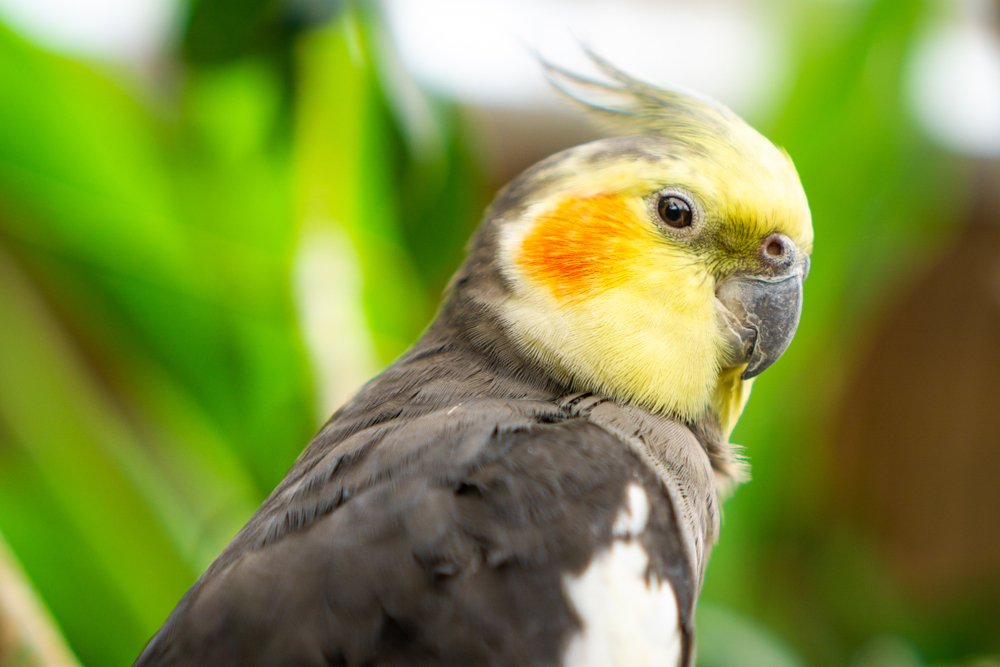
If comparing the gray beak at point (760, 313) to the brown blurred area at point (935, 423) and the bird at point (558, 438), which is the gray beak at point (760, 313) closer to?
the bird at point (558, 438)

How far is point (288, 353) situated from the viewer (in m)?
1.62

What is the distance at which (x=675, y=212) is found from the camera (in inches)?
33.3

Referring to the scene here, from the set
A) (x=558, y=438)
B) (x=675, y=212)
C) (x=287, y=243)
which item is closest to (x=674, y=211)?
(x=675, y=212)

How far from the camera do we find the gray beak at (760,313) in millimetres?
849

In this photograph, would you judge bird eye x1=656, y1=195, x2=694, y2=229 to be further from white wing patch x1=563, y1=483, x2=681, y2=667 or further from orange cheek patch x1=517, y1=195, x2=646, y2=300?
white wing patch x1=563, y1=483, x2=681, y2=667

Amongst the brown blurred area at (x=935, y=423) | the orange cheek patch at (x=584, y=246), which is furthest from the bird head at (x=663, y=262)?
the brown blurred area at (x=935, y=423)

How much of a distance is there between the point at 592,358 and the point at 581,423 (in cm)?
9

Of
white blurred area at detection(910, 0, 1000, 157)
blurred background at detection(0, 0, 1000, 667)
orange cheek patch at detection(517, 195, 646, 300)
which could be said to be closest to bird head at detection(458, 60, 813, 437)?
orange cheek patch at detection(517, 195, 646, 300)

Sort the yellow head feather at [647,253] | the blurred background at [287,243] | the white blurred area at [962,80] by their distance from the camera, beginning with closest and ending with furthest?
the yellow head feather at [647,253]
the blurred background at [287,243]
the white blurred area at [962,80]

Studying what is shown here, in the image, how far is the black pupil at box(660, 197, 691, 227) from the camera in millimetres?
845

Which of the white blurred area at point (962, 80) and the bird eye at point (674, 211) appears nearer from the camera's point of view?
the bird eye at point (674, 211)

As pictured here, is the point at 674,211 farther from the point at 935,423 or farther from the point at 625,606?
the point at 935,423

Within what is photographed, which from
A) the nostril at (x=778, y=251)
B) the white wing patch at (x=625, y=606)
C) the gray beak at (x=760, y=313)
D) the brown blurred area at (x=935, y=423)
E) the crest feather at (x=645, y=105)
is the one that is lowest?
the brown blurred area at (x=935, y=423)

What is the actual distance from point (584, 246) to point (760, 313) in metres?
0.17
